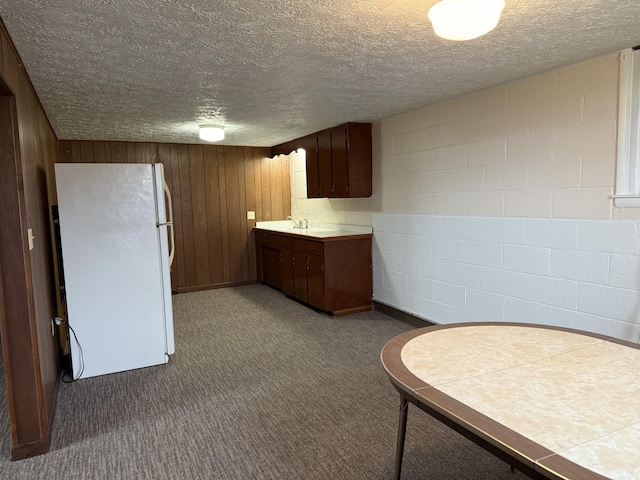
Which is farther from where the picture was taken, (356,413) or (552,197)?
(552,197)

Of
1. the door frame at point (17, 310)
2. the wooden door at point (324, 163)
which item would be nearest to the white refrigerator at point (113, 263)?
the door frame at point (17, 310)

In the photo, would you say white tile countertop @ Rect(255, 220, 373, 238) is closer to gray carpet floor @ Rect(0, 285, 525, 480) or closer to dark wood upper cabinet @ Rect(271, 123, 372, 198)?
dark wood upper cabinet @ Rect(271, 123, 372, 198)

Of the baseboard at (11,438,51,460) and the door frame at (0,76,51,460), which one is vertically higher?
the door frame at (0,76,51,460)

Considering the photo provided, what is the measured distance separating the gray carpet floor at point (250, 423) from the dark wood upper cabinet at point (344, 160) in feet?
5.51

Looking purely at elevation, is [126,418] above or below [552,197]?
below

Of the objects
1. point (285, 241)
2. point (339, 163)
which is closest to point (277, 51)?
point (339, 163)

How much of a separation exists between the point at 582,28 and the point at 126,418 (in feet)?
10.9

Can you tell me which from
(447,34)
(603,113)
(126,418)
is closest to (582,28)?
(603,113)

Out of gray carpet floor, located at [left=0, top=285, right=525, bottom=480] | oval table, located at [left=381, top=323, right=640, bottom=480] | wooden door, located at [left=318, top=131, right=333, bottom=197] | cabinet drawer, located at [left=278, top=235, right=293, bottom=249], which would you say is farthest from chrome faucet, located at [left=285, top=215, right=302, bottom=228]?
oval table, located at [left=381, top=323, right=640, bottom=480]

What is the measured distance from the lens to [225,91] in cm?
307

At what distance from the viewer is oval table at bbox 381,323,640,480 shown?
39.2 inches

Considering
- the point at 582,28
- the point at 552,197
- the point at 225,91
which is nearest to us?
the point at 582,28

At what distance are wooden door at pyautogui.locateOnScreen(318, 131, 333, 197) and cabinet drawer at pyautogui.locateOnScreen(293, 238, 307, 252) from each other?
619 millimetres

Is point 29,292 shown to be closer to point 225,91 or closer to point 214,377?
point 214,377
